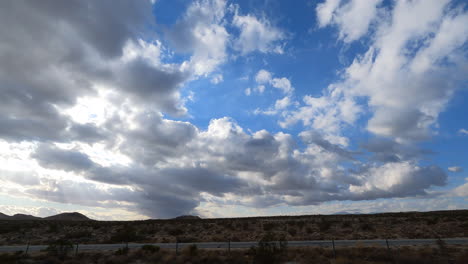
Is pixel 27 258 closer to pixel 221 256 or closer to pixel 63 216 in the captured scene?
pixel 221 256

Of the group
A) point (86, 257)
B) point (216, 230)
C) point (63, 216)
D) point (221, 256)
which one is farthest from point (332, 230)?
point (63, 216)

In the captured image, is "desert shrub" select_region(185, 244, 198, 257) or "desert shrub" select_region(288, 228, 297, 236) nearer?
"desert shrub" select_region(185, 244, 198, 257)

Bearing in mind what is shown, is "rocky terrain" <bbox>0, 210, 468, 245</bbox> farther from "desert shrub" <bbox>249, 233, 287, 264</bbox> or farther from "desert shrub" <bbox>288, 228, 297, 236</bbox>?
"desert shrub" <bbox>249, 233, 287, 264</bbox>

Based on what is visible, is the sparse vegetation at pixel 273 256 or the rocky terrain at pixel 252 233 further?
the rocky terrain at pixel 252 233

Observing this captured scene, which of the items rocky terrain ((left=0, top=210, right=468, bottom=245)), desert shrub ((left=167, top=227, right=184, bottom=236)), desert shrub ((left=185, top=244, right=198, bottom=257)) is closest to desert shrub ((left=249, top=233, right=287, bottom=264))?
desert shrub ((left=185, top=244, right=198, bottom=257))

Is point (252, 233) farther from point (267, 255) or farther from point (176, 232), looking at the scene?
point (267, 255)

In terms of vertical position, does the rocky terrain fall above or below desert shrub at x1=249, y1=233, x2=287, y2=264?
above

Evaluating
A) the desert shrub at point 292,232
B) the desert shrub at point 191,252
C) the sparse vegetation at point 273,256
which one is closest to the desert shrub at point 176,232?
the desert shrub at point 292,232

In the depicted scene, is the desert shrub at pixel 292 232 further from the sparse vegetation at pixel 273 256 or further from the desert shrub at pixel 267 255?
the desert shrub at pixel 267 255

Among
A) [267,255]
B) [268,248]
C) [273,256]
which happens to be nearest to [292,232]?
[268,248]

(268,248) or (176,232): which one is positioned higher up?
(176,232)

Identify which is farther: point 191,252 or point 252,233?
point 252,233

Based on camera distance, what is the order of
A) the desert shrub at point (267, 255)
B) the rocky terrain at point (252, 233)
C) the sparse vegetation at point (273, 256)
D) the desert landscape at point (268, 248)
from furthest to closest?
1. the rocky terrain at point (252, 233)
2. the desert landscape at point (268, 248)
3. the desert shrub at point (267, 255)
4. the sparse vegetation at point (273, 256)

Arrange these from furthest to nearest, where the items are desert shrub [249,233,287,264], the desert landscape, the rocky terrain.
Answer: the rocky terrain < the desert landscape < desert shrub [249,233,287,264]
